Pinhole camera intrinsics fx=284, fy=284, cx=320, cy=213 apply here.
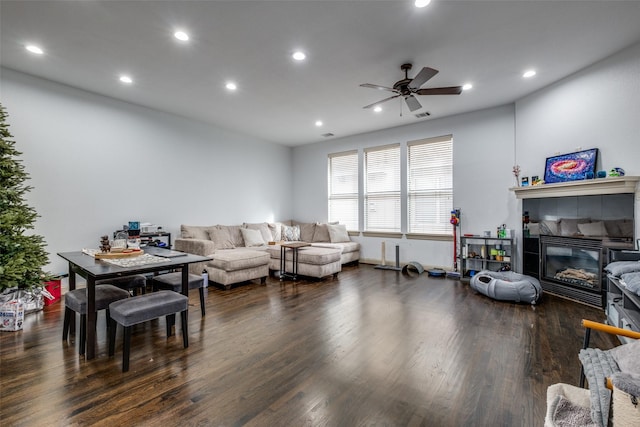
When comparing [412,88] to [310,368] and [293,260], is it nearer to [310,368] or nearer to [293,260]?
[310,368]

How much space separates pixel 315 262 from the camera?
4977 millimetres

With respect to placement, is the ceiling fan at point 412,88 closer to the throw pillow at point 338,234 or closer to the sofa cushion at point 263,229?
the throw pillow at point 338,234

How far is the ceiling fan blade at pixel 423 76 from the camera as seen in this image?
2.89 meters

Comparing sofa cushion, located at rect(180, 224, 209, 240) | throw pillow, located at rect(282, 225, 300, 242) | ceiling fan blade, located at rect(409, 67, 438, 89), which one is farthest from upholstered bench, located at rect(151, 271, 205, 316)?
throw pillow, located at rect(282, 225, 300, 242)

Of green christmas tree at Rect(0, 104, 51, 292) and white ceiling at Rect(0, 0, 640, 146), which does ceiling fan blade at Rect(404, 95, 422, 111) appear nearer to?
white ceiling at Rect(0, 0, 640, 146)

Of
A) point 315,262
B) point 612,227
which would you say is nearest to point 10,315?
point 315,262

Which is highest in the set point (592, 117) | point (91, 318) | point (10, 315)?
point (592, 117)

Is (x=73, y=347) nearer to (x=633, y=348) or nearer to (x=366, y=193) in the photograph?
(x=633, y=348)

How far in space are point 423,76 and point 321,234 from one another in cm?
Answer: 432

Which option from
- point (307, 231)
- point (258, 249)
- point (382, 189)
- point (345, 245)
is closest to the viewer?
point (258, 249)

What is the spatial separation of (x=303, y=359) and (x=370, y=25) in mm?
3136

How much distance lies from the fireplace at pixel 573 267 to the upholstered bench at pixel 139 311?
4746 millimetres

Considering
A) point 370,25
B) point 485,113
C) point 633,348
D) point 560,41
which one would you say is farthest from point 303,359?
point 485,113

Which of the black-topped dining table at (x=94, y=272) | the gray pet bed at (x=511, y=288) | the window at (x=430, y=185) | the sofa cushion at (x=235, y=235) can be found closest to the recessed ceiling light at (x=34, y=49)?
the black-topped dining table at (x=94, y=272)
